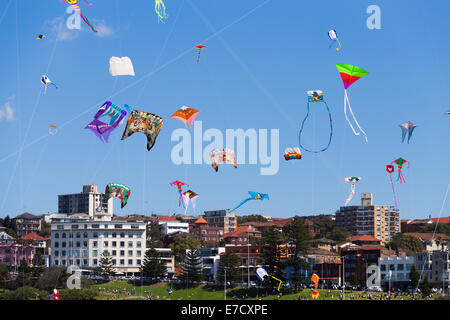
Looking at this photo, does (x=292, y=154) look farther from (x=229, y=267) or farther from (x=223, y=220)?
(x=223, y=220)

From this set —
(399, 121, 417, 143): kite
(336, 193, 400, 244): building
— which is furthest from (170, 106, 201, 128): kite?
(336, 193, 400, 244): building

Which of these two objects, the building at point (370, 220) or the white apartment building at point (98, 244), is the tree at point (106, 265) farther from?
the building at point (370, 220)

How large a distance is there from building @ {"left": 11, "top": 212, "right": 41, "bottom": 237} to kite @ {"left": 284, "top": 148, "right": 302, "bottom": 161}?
75.5m

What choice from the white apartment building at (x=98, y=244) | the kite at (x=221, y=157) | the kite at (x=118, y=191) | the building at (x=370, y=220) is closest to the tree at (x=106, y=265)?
the white apartment building at (x=98, y=244)

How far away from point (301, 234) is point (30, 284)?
79.0 feet

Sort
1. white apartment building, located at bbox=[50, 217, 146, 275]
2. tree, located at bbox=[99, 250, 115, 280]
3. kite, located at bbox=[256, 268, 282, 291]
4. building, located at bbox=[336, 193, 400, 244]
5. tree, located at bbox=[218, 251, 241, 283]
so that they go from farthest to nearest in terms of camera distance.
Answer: building, located at bbox=[336, 193, 400, 244]
white apartment building, located at bbox=[50, 217, 146, 275]
tree, located at bbox=[99, 250, 115, 280]
tree, located at bbox=[218, 251, 241, 283]
kite, located at bbox=[256, 268, 282, 291]

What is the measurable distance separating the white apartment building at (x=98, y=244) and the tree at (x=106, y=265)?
163cm

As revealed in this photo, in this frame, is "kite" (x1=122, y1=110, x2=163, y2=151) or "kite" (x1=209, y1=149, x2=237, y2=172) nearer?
"kite" (x1=122, y1=110, x2=163, y2=151)

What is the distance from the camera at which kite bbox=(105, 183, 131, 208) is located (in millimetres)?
60625

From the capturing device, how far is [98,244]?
3204 inches

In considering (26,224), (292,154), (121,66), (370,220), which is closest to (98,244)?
(292,154)

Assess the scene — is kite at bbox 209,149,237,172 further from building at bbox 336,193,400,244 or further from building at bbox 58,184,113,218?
building at bbox 58,184,113,218

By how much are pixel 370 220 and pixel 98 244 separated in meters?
61.1
